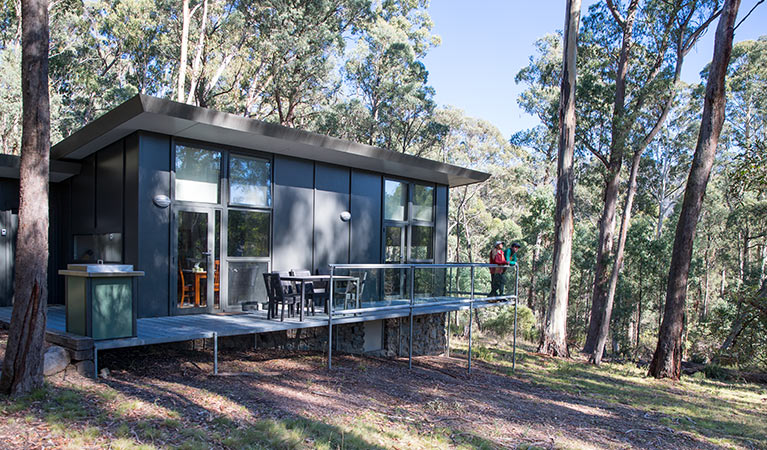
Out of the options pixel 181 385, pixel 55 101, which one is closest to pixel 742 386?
pixel 181 385

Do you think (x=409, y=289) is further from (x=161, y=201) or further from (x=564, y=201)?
(x=564, y=201)

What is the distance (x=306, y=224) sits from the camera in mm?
9117

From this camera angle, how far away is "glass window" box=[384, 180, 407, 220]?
1060cm

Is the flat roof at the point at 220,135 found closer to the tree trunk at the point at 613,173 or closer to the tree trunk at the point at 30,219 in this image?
the tree trunk at the point at 30,219

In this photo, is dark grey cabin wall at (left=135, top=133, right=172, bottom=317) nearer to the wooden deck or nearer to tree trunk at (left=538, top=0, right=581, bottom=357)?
the wooden deck

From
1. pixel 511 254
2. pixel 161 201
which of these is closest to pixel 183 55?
pixel 161 201

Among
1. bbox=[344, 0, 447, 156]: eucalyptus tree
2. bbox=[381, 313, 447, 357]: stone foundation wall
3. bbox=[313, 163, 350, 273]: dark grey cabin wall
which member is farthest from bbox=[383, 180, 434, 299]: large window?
bbox=[344, 0, 447, 156]: eucalyptus tree

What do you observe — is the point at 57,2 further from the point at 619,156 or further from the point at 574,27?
the point at 619,156

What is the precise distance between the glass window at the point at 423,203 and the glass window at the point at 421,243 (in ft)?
0.85

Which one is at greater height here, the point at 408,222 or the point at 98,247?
the point at 408,222

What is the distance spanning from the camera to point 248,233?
27.2 feet

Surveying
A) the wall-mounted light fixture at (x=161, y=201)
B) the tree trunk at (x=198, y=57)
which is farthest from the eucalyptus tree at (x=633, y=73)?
the tree trunk at (x=198, y=57)

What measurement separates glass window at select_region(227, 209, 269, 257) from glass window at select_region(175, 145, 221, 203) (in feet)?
1.64

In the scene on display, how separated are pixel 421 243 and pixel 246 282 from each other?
4.43 metres
